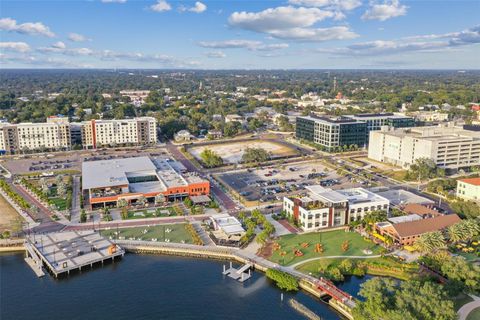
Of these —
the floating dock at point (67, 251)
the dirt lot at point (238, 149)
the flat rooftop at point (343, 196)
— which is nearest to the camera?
the floating dock at point (67, 251)

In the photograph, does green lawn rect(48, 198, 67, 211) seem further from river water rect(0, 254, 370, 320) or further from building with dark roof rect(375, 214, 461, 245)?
building with dark roof rect(375, 214, 461, 245)

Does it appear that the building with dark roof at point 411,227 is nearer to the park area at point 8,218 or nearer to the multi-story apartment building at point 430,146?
the multi-story apartment building at point 430,146

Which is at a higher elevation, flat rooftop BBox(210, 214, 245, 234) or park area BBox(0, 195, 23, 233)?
flat rooftop BBox(210, 214, 245, 234)

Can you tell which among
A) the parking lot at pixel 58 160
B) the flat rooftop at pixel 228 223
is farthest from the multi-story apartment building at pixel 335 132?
the flat rooftop at pixel 228 223

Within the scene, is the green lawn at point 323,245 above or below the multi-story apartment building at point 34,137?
below

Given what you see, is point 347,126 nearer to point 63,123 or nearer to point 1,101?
point 63,123

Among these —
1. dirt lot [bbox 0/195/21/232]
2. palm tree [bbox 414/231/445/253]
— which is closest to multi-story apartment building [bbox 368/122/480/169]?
palm tree [bbox 414/231/445/253]

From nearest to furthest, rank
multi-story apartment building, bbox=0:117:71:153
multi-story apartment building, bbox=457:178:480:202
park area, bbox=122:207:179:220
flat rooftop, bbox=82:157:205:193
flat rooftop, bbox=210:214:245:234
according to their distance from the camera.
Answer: flat rooftop, bbox=210:214:245:234, park area, bbox=122:207:179:220, multi-story apartment building, bbox=457:178:480:202, flat rooftop, bbox=82:157:205:193, multi-story apartment building, bbox=0:117:71:153
